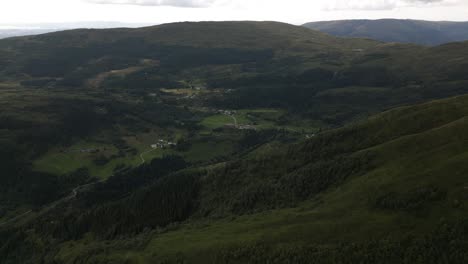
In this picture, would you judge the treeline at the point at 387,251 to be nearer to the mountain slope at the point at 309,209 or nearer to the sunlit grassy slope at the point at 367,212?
the mountain slope at the point at 309,209

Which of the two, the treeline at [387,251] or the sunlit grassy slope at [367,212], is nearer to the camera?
the treeline at [387,251]

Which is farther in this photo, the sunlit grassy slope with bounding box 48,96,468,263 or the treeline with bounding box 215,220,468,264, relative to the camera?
the sunlit grassy slope with bounding box 48,96,468,263

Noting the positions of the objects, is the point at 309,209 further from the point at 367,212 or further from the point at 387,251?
the point at 387,251

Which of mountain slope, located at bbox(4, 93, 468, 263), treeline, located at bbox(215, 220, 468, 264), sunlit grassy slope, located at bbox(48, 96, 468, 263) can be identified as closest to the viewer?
treeline, located at bbox(215, 220, 468, 264)

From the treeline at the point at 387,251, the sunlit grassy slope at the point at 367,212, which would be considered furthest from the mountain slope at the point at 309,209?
the sunlit grassy slope at the point at 367,212

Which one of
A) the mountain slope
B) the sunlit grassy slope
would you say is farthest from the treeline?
the sunlit grassy slope

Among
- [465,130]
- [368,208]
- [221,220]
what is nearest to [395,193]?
[368,208]

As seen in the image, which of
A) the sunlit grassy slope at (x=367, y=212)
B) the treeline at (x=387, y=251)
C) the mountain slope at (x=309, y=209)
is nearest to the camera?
the treeline at (x=387, y=251)

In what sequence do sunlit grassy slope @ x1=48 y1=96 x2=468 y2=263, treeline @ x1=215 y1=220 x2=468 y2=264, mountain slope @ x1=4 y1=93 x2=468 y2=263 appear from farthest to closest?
sunlit grassy slope @ x1=48 y1=96 x2=468 y2=263 → mountain slope @ x1=4 y1=93 x2=468 y2=263 → treeline @ x1=215 y1=220 x2=468 y2=264

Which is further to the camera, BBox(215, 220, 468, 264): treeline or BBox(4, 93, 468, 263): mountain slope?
BBox(4, 93, 468, 263): mountain slope

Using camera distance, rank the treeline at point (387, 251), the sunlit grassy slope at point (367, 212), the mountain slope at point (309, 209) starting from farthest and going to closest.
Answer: the sunlit grassy slope at point (367, 212) < the mountain slope at point (309, 209) < the treeline at point (387, 251)

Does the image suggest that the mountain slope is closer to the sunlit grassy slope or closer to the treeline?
the treeline

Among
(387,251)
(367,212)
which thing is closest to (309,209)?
(367,212)
